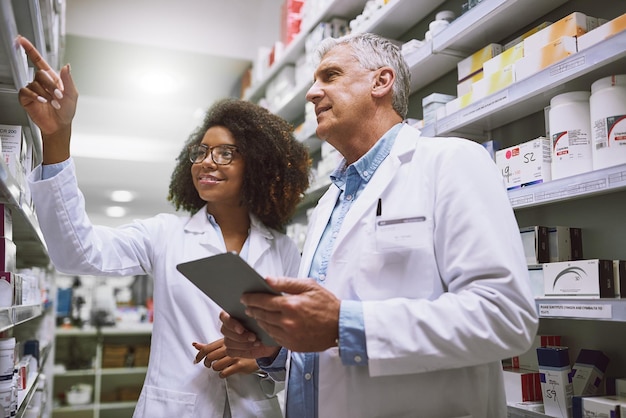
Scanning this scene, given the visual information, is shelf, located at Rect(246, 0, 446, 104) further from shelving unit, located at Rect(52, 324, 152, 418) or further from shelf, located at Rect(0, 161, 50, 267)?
shelving unit, located at Rect(52, 324, 152, 418)

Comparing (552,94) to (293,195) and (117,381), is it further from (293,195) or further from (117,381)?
(117,381)

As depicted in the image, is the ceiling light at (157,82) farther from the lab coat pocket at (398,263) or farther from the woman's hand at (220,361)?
the lab coat pocket at (398,263)

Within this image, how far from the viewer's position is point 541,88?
1.75m

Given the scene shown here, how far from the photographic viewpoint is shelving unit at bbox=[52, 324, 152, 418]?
6805 mm

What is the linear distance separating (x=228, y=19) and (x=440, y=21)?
127 inches

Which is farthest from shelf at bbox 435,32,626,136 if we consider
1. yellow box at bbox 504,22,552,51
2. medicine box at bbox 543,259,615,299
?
medicine box at bbox 543,259,615,299

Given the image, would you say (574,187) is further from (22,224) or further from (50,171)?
(22,224)

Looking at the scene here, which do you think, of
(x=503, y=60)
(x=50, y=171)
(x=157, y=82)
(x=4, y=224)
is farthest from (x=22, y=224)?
(x=157, y=82)

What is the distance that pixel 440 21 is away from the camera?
234 centimetres

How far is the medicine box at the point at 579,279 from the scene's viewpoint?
1.60m

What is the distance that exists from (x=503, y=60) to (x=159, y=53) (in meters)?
3.75

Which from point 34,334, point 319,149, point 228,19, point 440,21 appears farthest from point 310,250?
point 228,19

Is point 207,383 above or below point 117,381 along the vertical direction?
above

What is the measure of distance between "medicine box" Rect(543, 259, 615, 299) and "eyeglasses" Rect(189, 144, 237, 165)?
1.24 metres
